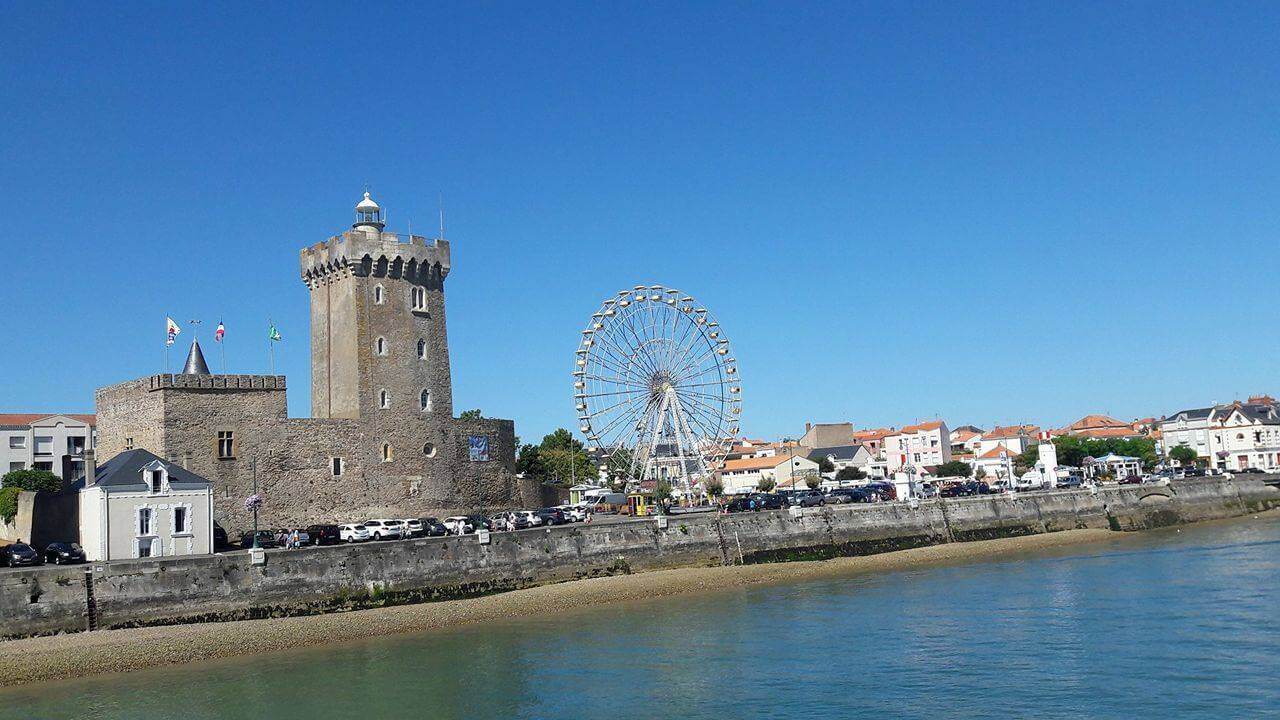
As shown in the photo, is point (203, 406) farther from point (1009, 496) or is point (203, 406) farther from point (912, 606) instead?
point (1009, 496)

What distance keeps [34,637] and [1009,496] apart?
47.2 meters

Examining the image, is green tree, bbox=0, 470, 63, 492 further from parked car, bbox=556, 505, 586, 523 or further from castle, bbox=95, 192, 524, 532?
parked car, bbox=556, 505, 586, 523

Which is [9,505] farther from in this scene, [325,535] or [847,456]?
[847,456]

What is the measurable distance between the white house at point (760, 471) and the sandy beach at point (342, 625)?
171ft

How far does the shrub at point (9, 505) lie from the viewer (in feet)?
149

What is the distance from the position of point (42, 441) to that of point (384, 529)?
4866 centimetres

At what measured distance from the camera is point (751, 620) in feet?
113

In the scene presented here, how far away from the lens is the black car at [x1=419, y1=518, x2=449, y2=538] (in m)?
44.3

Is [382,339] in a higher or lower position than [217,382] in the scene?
higher

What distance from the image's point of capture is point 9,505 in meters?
45.6

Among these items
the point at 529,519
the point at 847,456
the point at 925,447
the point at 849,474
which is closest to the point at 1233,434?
the point at 925,447

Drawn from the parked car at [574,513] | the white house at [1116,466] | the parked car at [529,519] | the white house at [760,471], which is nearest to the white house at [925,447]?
the white house at [760,471]

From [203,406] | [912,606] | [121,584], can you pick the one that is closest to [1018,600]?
[912,606]

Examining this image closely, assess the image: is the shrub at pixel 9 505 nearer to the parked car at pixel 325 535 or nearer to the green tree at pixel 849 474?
the parked car at pixel 325 535
